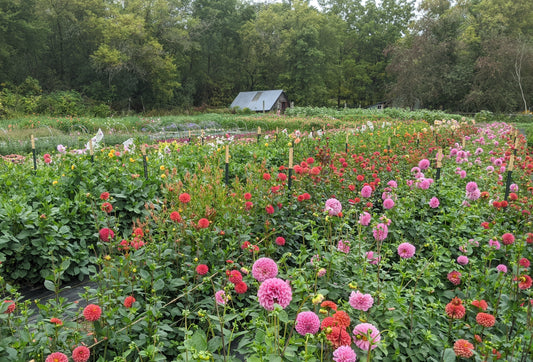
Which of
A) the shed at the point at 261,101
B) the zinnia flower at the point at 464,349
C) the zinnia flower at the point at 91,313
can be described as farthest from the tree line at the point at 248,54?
the zinnia flower at the point at 464,349

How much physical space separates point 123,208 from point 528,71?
37.4 metres

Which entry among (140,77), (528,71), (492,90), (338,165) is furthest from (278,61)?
(338,165)

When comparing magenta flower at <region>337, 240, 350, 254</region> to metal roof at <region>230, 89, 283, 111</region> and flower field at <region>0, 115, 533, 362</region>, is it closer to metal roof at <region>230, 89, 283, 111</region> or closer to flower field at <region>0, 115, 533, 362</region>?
flower field at <region>0, 115, 533, 362</region>

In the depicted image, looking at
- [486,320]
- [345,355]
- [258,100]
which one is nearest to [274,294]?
[345,355]

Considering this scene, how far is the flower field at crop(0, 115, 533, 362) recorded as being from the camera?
4.57 feet

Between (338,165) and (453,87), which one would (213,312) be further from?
(453,87)

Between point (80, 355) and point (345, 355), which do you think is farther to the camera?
point (80, 355)

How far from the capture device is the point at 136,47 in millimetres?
25703

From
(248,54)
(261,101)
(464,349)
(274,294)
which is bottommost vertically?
(464,349)

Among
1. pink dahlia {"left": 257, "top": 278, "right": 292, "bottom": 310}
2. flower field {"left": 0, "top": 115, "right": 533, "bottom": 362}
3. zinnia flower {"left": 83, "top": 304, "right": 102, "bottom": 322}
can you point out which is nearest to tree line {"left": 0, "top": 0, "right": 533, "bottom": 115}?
flower field {"left": 0, "top": 115, "right": 533, "bottom": 362}

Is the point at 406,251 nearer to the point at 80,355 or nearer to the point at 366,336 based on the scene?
the point at 366,336

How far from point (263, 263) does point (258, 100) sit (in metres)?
30.2

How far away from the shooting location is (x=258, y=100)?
30.7m

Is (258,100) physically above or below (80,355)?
above
